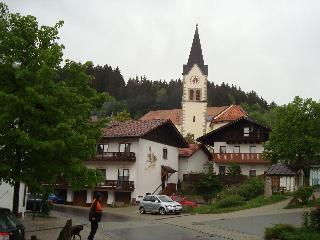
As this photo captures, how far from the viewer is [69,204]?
2045 inches

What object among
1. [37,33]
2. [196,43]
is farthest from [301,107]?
[196,43]

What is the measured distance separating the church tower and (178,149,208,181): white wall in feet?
86.5

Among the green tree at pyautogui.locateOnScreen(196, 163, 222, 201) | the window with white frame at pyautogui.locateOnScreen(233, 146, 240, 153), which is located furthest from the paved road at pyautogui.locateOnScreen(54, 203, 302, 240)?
the window with white frame at pyautogui.locateOnScreen(233, 146, 240, 153)

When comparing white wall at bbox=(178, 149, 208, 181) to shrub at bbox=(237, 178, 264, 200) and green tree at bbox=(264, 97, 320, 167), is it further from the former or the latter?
green tree at bbox=(264, 97, 320, 167)

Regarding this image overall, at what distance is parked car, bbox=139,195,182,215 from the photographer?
122 feet

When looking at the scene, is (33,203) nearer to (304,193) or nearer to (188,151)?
(304,193)

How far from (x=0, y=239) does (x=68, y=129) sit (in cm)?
455

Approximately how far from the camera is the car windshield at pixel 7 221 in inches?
555

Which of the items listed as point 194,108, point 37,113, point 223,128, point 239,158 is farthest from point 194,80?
point 37,113

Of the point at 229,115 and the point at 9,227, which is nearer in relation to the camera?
the point at 9,227

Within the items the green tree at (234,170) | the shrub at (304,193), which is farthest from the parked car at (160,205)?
the green tree at (234,170)

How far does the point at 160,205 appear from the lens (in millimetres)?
37500

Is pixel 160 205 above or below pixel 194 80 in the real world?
below

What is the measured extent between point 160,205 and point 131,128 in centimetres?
1505
